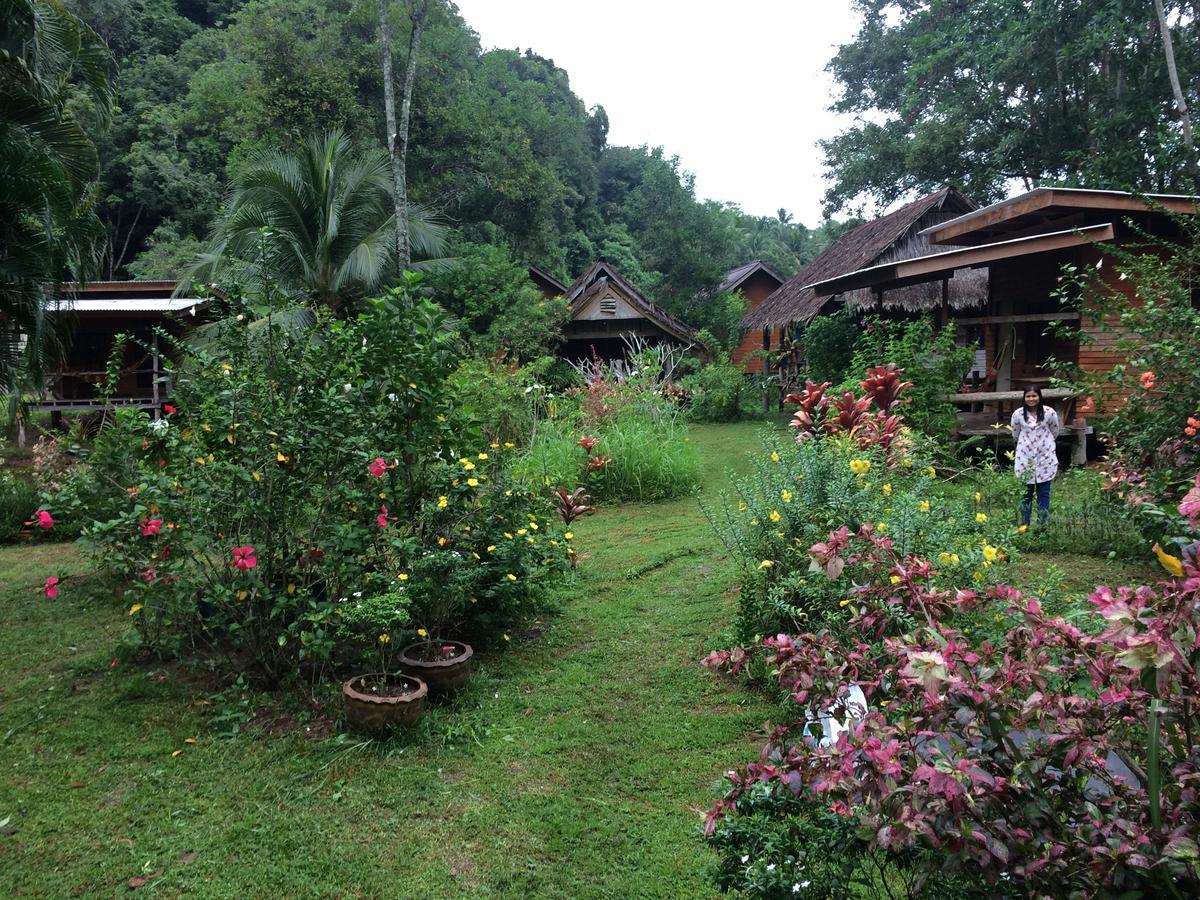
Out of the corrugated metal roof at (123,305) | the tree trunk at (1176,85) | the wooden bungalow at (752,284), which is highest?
the tree trunk at (1176,85)

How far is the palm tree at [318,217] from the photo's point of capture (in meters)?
16.6

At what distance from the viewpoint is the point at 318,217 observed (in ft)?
56.7

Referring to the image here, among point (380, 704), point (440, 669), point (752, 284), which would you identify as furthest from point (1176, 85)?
point (380, 704)

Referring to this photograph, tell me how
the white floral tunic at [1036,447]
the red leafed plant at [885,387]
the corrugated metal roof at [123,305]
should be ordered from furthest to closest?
1. the corrugated metal roof at [123,305]
2. the red leafed plant at [885,387]
3. the white floral tunic at [1036,447]

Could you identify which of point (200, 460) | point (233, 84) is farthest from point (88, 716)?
point (233, 84)

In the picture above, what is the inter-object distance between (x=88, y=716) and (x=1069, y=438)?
11.3 metres

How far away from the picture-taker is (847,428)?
7086 millimetres

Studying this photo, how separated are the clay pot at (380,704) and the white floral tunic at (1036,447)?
Answer: 5.38 metres

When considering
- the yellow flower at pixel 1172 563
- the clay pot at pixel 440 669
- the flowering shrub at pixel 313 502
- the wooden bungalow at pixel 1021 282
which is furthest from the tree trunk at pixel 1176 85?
the yellow flower at pixel 1172 563

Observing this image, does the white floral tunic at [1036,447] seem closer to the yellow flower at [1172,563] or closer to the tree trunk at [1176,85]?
the yellow flower at [1172,563]

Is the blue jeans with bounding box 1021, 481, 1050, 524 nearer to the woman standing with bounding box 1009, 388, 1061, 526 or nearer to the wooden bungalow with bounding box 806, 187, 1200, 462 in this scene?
the woman standing with bounding box 1009, 388, 1061, 526

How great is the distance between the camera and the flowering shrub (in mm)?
4113

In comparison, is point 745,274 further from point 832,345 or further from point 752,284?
point 832,345

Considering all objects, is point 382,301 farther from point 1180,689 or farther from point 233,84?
point 233,84
